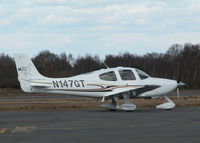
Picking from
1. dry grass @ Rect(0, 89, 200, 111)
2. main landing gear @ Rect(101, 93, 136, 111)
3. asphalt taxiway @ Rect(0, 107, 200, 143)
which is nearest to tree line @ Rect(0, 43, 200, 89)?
dry grass @ Rect(0, 89, 200, 111)

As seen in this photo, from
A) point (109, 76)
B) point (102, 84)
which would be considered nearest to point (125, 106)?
point (102, 84)

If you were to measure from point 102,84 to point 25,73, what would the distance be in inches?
156

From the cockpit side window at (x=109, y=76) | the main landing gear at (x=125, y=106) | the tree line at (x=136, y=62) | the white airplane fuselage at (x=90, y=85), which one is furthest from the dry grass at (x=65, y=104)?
the tree line at (x=136, y=62)

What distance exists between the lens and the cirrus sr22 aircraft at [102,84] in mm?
21531

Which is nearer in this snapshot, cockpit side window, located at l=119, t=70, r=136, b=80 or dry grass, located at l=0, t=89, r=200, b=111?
cockpit side window, located at l=119, t=70, r=136, b=80

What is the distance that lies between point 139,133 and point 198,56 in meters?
96.3

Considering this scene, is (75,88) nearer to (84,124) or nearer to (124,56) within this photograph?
(84,124)

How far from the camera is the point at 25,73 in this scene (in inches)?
862

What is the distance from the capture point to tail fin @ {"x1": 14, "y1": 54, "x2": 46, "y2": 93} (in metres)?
21.9

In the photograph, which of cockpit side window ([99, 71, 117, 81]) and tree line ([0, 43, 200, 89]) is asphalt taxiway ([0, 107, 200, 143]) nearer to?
cockpit side window ([99, 71, 117, 81])

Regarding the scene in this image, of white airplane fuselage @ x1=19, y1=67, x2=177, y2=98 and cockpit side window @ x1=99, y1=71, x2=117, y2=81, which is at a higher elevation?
cockpit side window @ x1=99, y1=71, x2=117, y2=81

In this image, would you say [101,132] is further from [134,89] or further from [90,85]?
[90,85]

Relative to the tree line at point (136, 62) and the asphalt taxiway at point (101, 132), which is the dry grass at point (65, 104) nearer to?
the asphalt taxiway at point (101, 132)

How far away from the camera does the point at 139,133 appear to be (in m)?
11.8
